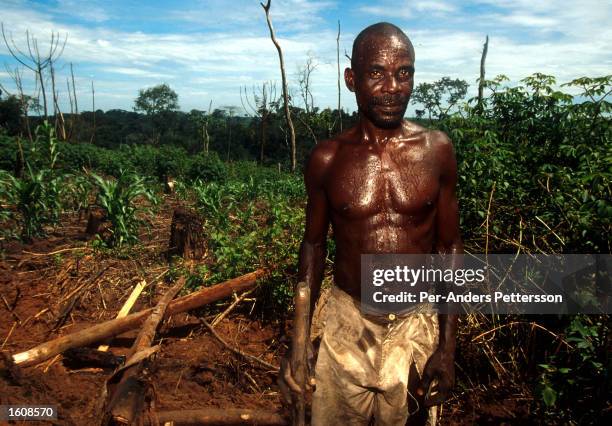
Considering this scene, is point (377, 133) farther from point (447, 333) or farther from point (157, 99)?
point (157, 99)

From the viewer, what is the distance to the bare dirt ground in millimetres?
3123

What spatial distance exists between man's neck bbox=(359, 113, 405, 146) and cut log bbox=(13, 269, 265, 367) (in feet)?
8.17

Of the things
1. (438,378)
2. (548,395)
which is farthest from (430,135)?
(548,395)

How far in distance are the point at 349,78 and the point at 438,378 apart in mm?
1202

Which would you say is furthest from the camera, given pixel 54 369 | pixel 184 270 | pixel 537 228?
pixel 184 270

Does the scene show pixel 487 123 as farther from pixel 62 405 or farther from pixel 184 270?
pixel 62 405

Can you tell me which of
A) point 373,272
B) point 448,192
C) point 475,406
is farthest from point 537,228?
point 373,272

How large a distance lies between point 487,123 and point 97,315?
3.75 m

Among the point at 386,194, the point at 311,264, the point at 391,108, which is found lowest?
the point at 311,264

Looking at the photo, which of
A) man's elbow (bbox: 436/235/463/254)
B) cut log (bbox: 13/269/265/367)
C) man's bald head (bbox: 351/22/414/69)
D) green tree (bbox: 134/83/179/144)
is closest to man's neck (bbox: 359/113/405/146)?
man's bald head (bbox: 351/22/414/69)

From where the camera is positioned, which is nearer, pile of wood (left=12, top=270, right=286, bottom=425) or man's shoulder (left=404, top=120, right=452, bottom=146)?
man's shoulder (left=404, top=120, right=452, bottom=146)

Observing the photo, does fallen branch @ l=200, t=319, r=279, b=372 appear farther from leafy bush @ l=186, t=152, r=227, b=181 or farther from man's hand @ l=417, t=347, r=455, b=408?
leafy bush @ l=186, t=152, r=227, b=181

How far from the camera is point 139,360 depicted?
94.2 inches

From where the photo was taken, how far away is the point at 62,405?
3055mm
